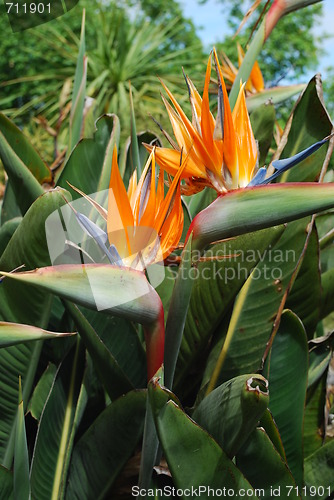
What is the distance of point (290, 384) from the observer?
724 millimetres

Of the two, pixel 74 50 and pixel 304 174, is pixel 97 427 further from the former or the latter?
pixel 74 50

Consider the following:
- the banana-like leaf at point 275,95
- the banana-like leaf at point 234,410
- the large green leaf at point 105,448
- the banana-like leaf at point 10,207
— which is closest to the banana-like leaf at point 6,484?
the large green leaf at point 105,448

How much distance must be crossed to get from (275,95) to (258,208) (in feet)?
2.02

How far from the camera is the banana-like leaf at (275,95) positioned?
97 cm

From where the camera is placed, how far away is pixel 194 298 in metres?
0.74

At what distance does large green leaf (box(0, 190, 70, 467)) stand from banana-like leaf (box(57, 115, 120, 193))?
21 centimetres

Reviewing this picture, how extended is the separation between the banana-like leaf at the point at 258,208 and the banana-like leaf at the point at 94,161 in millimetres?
439

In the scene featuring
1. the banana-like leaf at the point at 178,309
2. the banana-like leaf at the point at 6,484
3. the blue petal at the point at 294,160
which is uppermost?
the blue petal at the point at 294,160

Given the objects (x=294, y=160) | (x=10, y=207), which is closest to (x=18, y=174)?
(x=10, y=207)

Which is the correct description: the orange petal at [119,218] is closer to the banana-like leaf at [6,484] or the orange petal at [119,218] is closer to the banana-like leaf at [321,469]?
the banana-like leaf at [6,484]

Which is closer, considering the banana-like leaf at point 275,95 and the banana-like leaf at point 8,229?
the banana-like leaf at point 8,229

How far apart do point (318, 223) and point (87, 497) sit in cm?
66

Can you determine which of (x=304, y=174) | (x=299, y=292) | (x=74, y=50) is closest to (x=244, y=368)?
(x=299, y=292)

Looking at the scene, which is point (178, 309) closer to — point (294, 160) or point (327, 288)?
point (294, 160)
